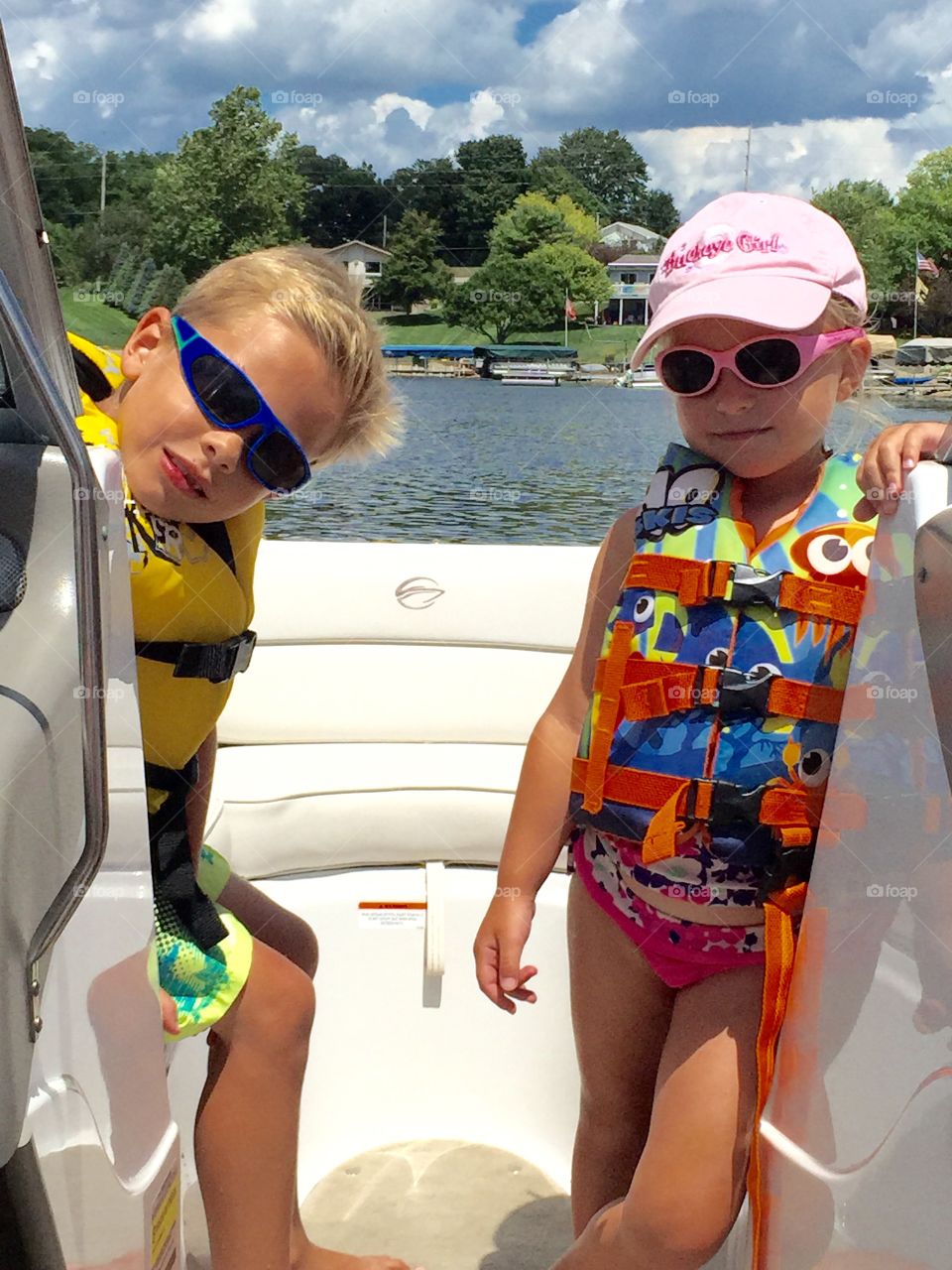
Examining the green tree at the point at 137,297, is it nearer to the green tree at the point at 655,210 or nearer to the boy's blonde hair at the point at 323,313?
the boy's blonde hair at the point at 323,313

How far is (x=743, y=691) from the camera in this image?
1231 mm

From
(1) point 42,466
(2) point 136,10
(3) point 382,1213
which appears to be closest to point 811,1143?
(1) point 42,466

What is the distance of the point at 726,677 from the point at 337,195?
3.89 metres

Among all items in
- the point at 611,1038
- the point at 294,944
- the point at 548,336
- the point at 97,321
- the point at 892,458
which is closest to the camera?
the point at 892,458

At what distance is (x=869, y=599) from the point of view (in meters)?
1.12

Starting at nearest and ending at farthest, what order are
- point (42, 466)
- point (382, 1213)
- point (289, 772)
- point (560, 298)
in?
point (42, 466)
point (382, 1213)
point (289, 772)
point (560, 298)

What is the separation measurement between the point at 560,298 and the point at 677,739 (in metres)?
4.39

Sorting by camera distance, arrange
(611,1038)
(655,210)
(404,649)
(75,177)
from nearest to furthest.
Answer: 1. (611,1038)
2. (75,177)
3. (404,649)
4. (655,210)

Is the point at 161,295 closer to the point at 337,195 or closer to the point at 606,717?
the point at 606,717

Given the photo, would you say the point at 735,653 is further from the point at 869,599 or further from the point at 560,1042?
the point at 560,1042

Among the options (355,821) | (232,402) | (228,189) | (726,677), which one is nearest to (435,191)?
(228,189)


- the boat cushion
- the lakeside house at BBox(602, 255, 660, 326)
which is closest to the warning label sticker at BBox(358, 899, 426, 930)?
the boat cushion

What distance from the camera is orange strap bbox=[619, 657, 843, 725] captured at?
1220 millimetres

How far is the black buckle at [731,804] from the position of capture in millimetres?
1221
